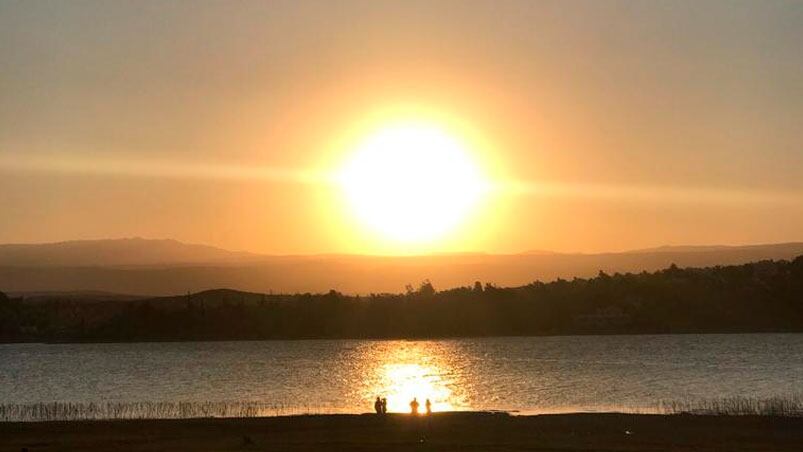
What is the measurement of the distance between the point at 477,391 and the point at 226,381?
30.8m

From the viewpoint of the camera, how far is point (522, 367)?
119 meters

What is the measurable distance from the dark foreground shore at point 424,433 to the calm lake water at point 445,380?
14.1 metres

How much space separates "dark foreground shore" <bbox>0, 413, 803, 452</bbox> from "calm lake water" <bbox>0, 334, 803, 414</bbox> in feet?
46.1

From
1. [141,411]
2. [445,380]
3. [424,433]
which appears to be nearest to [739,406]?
[424,433]

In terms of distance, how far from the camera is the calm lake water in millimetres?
74188

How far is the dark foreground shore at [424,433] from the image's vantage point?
40.2 metres

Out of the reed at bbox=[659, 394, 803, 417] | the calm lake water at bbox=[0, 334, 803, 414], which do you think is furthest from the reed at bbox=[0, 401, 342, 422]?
the reed at bbox=[659, 394, 803, 417]

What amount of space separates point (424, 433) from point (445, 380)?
57.1 m

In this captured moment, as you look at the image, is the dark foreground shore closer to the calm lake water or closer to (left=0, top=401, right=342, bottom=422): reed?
(left=0, top=401, right=342, bottom=422): reed

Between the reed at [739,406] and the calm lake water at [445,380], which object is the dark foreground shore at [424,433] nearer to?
the reed at [739,406]

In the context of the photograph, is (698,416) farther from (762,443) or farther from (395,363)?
(395,363)

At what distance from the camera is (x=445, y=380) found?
101188 millimetres

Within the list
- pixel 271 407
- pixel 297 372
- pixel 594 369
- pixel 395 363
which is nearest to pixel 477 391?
pixel 271 407

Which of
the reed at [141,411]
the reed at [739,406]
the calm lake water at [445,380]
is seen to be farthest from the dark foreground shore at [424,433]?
the calm lake water at [445,380]
